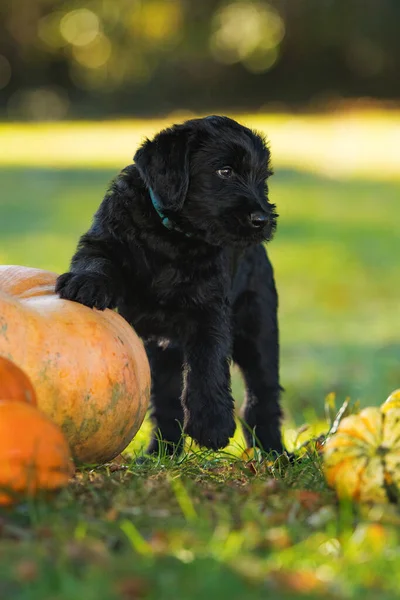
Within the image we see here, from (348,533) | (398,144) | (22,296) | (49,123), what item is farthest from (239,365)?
(49,123)

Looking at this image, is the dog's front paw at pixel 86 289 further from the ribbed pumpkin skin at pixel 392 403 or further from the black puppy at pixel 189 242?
the ribbed pumpkin skin at pixel 392 403

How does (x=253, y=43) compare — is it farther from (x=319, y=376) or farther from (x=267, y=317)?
(x=267, y=317)

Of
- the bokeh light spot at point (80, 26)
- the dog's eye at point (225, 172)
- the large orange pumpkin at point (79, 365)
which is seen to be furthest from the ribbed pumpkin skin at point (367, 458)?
the bokeh light spot at point (80, 26)

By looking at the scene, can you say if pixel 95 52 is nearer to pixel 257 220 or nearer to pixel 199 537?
pixel 257 220

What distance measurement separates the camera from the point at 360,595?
7.07 feet

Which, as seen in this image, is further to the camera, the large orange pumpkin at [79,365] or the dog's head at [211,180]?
the dog's head at [211,180]

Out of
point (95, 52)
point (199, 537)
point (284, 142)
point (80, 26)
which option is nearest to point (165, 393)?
point (199, 537)

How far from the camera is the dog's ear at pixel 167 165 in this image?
3.87 metres

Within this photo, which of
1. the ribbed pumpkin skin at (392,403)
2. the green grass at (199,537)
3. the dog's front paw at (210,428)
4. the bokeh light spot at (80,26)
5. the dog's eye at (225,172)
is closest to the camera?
the green grass at (199,537)

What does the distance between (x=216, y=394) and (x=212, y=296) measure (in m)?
0.37

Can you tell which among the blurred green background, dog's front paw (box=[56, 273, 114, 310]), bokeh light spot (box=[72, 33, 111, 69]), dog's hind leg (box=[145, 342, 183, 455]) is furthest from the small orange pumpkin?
bokeh light spot (box=[72, 33, 111, 69])

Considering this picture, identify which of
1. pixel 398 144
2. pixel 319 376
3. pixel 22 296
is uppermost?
pixel 398 144

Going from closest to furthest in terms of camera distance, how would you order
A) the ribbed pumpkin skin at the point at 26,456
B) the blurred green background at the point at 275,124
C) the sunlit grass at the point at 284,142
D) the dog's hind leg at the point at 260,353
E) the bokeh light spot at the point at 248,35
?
1. the ribbed pumpkin skin at the point at 26,456
2. the dog's hind leg at the point at 260,353
3. the blurred green background at the point at 275,124
4. the sunlit grass at the point at 284,142
5. the bokeh light spot at the point at 248,35

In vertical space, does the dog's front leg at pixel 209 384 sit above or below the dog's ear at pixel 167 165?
below
